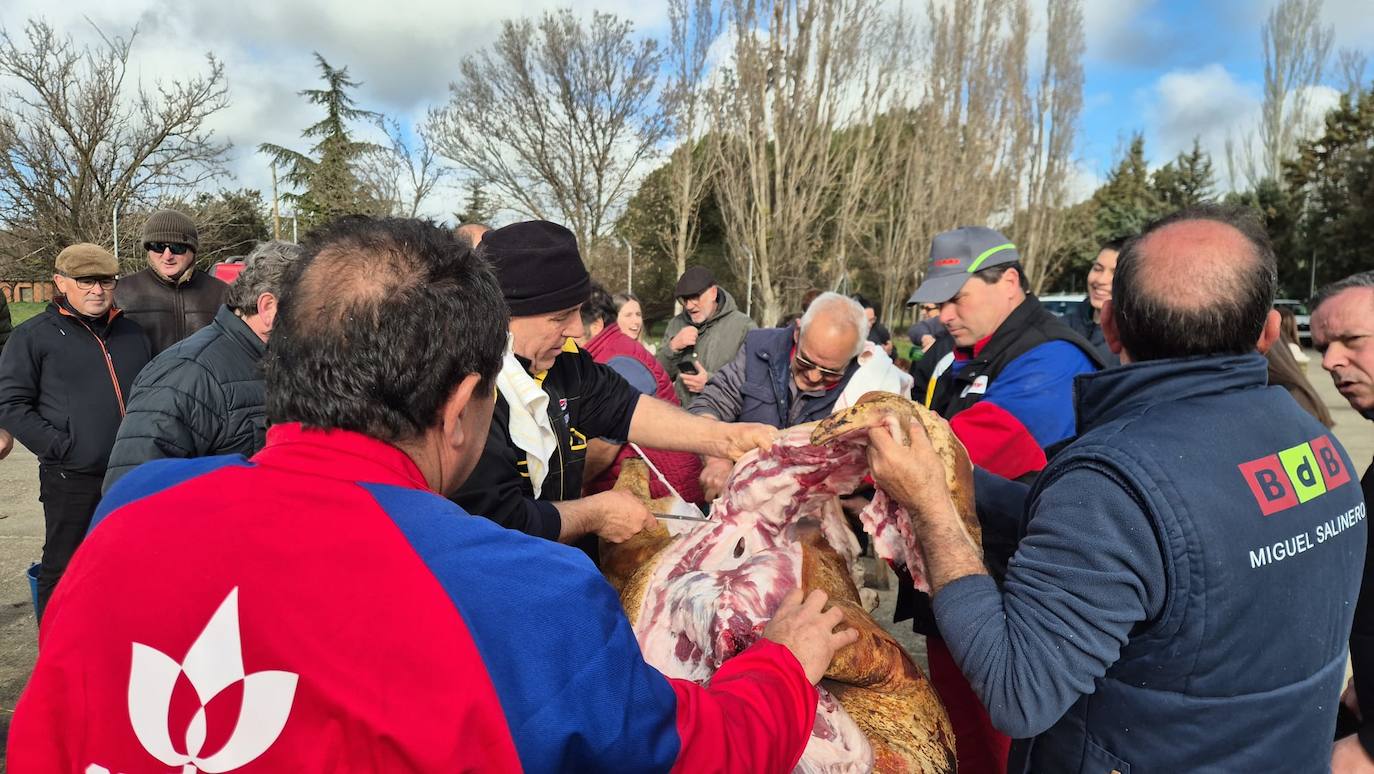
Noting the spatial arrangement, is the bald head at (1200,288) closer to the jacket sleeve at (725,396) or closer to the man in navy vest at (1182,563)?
the man in navy vest at (1182,563)

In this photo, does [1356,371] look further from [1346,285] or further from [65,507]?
[65,507]

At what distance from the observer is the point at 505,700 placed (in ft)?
3.18

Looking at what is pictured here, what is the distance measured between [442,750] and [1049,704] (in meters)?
1.07

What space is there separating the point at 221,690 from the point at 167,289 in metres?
5.01

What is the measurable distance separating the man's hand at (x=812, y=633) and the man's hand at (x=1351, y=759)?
1181 millimetres

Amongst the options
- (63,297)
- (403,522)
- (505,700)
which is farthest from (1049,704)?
(63,297)

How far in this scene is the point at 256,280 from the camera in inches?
116

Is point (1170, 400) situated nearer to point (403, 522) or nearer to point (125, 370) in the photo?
point (403, 522)

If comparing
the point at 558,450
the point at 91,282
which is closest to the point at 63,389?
the point at 91,282

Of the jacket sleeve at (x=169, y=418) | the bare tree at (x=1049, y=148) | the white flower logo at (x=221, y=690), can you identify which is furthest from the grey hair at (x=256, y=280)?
the bare tree at (x=1049, y=148)

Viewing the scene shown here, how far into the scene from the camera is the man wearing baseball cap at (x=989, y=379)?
246cm

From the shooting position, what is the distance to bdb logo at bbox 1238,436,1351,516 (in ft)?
4.82

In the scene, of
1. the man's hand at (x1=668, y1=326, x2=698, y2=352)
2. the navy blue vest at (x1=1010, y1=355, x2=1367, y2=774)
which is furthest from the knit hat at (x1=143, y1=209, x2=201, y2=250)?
the navy blue vest at (x1=1010, y1=355, x2=1367, y2=774)

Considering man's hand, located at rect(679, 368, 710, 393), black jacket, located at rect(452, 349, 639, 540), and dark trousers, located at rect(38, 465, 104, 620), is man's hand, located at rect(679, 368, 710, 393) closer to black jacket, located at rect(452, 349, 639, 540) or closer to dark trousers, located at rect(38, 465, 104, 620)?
black jacket, located at rect(452, 349, 639, 540)
